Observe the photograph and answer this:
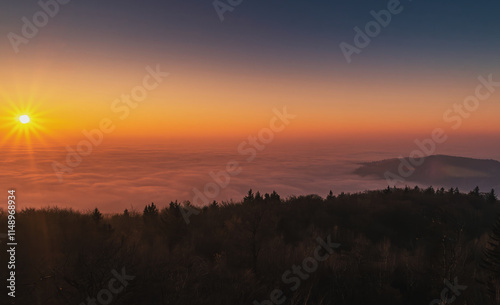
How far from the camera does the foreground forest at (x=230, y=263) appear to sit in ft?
13.5

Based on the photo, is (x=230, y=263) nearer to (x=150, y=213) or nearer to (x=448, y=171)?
(x=150, y=213)

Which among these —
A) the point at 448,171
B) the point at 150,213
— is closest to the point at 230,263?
the point at 150,213

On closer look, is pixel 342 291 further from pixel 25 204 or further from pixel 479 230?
pixel 479 230

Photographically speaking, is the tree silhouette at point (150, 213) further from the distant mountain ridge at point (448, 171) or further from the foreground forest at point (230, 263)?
the distant mountain ridge at point (448, 171)

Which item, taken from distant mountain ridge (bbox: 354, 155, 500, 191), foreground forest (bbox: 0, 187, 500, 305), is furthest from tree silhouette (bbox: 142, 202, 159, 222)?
distant mountain ridge (bbox: 354, 155, 500, 191)

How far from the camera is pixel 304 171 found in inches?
3964

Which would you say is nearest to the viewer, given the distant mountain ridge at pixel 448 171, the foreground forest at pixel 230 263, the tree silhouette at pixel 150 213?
the foreground forest at pixel 230 263

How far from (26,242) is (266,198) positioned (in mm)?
12510

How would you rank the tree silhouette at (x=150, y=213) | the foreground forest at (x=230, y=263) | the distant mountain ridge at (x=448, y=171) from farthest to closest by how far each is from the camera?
the distant mountain ridge at (x=448, y=171) < the tree silhouette at (x=150, y=213) < the foreground forest at (x=230, y=263)

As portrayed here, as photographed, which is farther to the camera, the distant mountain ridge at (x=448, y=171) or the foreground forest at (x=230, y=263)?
the distant mountain ridge at (x=448, y=171)

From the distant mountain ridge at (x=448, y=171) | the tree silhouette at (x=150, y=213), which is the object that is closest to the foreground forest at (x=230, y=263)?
the tree silhouette at (x=150, y=213)

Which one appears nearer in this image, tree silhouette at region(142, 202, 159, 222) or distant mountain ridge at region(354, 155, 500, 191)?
tree silhouette at region(142, 202, 159, 222)

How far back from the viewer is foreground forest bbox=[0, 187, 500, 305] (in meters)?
4.11

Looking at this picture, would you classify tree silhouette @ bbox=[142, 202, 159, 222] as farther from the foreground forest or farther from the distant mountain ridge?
the distant mountain ridge
